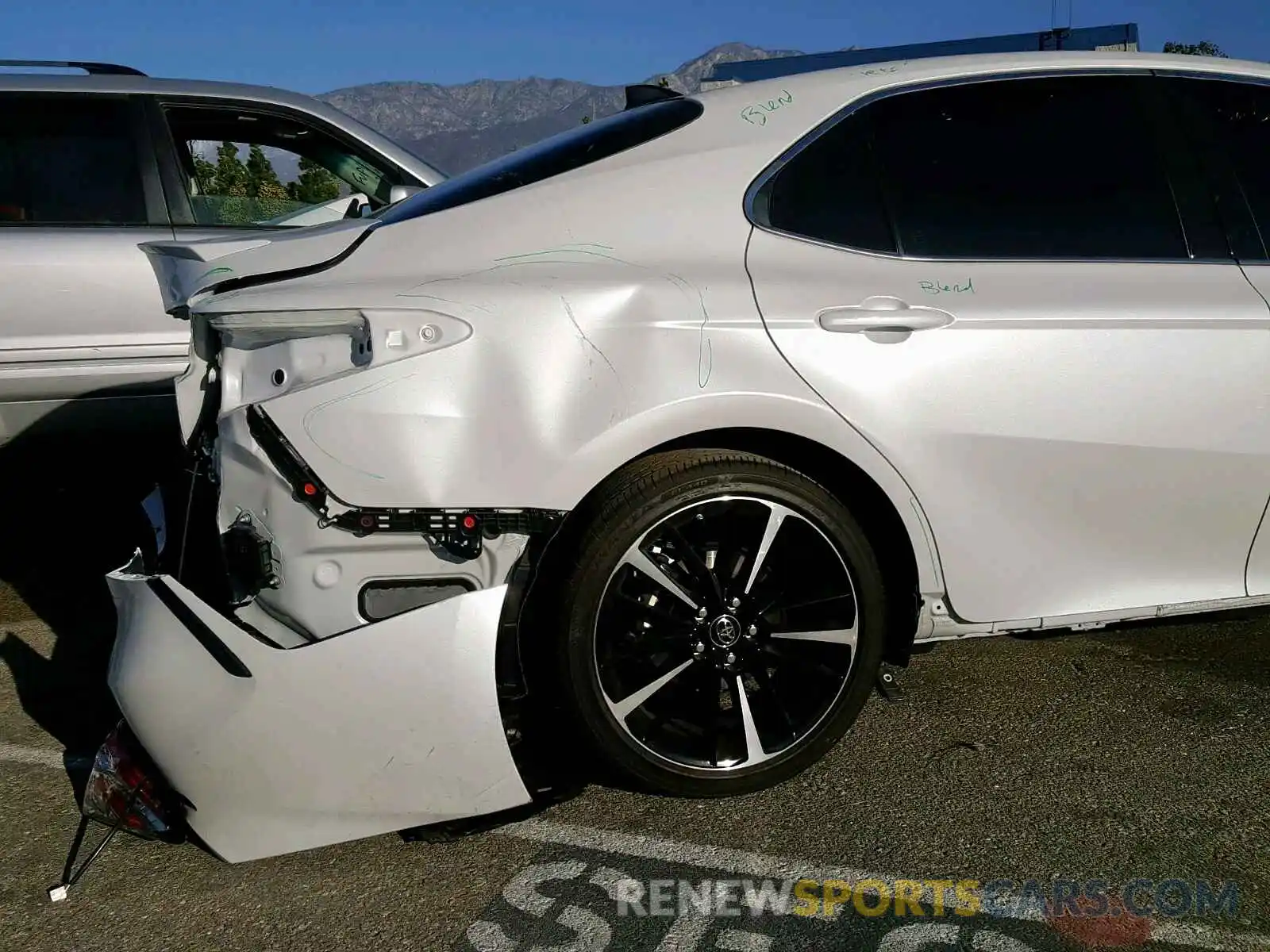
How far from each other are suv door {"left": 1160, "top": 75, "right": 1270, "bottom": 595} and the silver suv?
2801mm

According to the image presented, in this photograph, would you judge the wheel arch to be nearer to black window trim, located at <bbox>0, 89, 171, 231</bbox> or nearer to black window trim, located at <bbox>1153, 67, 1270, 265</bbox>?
black window trim, located at <bbox>1153, 67, 1270, 265</bbox>

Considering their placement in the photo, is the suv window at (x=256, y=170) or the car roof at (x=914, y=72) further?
the suv window at (x=256, y=170)

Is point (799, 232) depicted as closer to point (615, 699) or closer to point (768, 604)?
point (768, 604)

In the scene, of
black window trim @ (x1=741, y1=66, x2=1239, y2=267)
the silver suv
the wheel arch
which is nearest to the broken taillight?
the wheel arch

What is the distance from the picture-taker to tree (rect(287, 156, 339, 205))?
17.1 feet

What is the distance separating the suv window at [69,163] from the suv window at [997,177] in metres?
3.22

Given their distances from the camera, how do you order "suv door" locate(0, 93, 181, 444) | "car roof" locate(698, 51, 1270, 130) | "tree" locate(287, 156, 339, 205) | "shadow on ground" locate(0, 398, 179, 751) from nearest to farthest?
"car roof" locate(698, 51, 1270, 130) → "shadow on ground" locate(0, 398, 179, 751) → "suv door" locate(0, 93, 181, 444) → "tree" locate(287, 156, 339, 205)

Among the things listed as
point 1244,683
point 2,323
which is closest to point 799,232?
point 1244,683

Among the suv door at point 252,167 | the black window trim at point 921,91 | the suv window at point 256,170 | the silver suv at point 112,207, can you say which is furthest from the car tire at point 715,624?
the suv window at point 256,170

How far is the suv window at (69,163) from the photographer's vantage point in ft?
14.8

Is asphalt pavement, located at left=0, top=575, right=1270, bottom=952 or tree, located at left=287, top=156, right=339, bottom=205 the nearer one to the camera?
asphalt pavement, located at left=0, top=575, right=1270, bottom=952

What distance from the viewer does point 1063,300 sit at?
2.61m

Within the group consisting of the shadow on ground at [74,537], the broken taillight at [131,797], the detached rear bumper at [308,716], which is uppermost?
the detached rear bumper at [308,716]

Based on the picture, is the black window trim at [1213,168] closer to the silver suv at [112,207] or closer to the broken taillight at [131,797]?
the silver suv at [112,207]
